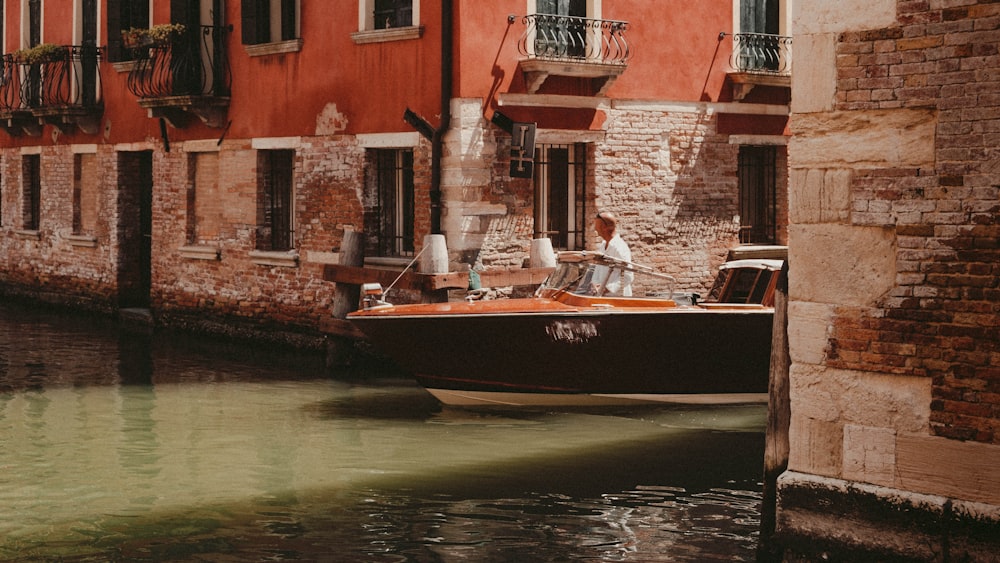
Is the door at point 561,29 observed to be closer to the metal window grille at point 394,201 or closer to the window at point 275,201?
the metal window grille at point 394,201

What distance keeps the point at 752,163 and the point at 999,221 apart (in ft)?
33.9

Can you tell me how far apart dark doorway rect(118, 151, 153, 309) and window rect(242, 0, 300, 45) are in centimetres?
379

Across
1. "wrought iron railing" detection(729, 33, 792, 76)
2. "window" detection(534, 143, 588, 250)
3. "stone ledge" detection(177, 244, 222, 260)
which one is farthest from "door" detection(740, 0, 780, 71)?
"stone ledge" detection(177, 244, 222, 260)

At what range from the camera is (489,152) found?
13.4 m

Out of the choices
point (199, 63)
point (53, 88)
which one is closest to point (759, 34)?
point (199, 63)

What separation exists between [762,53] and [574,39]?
243 centimetres

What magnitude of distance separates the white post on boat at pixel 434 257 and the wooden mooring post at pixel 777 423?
620 cm

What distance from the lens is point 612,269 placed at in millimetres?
10789

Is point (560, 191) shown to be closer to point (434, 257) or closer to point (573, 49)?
point (573, 49)

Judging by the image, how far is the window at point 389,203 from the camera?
14.3 metres

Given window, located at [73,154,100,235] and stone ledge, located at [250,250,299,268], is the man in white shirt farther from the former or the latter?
window, located at [73,154,100,235]

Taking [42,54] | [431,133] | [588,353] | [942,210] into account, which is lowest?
[588,353]

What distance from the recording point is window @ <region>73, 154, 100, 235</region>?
19.7 metres

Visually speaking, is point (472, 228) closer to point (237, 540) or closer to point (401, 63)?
point (401, 63)
